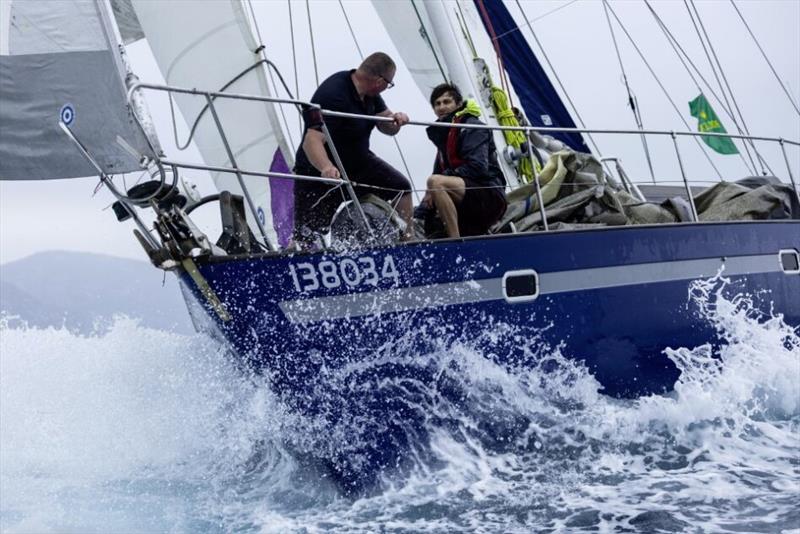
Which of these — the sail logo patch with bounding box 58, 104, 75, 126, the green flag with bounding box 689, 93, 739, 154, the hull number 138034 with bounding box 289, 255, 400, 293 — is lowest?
the hull number 138034 with bounding box 289, 255, 400, 293

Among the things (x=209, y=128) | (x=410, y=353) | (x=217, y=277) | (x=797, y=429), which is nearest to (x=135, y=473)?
(x=217, y=277)

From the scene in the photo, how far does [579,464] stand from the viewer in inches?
173

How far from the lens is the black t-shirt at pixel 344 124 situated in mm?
4750

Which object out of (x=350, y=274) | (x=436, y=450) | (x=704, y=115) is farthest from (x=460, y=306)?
(x=704, y=115)

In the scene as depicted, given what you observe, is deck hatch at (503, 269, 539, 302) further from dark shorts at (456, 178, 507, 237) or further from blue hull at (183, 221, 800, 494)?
dark shorts at (456, 178, 507, 237)

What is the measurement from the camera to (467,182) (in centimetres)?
484

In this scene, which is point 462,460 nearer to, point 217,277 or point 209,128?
point 217,277

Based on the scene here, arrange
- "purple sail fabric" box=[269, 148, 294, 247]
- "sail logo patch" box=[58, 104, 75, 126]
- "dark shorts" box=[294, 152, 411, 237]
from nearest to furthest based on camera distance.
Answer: "sail logo patch" box=[58, 104, 75, 126] < "dark shorts" box=[294, 152, 411, 237] < "purple sail fabric" box=[269, 148, 294, 247]

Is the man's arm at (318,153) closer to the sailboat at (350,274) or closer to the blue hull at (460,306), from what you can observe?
the sailboat at (350,274)

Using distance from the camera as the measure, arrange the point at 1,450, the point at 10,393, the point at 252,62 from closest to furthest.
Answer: the point at 1,450
the point at 10,393
the point at 252,62

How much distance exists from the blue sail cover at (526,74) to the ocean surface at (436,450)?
3.34m

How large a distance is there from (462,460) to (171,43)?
353cm

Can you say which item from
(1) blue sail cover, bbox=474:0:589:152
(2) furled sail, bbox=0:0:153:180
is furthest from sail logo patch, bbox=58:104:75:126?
(1) blue sail cover, bbox=474:0:589:152

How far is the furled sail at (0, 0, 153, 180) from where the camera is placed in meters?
4.22
